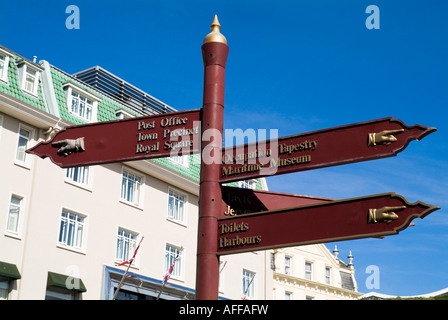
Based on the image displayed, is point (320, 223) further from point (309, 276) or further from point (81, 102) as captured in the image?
point (309, 276)

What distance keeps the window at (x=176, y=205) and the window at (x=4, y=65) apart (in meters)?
10.7

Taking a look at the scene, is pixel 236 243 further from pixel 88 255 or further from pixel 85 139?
pixel 88 255

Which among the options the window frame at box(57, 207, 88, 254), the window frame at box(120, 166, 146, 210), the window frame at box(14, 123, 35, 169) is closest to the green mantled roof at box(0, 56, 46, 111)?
the window frame at box(14, 123, 35, 169)

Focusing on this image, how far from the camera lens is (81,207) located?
28.0 meters

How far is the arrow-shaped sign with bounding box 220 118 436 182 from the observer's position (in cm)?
529

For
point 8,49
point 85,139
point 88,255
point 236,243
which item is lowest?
point 236,243

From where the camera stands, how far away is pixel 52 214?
26.5 m

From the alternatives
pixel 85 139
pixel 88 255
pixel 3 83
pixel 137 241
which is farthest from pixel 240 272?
pixel 85 139

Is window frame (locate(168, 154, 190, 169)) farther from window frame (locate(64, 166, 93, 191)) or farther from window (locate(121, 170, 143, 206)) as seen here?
window frame (locate(64, 166, 93, 191))

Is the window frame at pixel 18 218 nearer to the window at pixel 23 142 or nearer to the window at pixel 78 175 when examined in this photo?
the window at pixel 23 142

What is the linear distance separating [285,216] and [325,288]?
44688 mm

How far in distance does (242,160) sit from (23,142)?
22.4 metres

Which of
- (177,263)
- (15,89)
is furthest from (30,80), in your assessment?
(177,263)

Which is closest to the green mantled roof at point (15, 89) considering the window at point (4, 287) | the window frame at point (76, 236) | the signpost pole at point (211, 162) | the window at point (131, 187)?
the window frame at point (76, 236)
